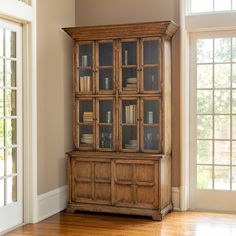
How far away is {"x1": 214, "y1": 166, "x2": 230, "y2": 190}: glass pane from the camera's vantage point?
6059mm

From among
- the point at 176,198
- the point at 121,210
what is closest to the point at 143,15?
the point at 176,198

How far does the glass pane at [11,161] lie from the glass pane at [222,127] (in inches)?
100

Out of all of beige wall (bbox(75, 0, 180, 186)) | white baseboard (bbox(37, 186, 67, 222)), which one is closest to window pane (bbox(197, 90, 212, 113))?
beige wall (bbox(75, 0, 180, 186))

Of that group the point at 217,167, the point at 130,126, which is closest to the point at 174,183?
Result: the point at 217,167

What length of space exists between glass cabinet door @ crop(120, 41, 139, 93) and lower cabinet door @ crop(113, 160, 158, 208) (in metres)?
0.92

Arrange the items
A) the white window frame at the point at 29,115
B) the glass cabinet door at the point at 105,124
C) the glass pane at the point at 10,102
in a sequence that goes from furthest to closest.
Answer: the glass cabinet door at the point at 105,124
the white window frame at the point at 29,115
the glass pane at the point at 10,102

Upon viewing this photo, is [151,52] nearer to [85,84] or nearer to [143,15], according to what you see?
[143,15]

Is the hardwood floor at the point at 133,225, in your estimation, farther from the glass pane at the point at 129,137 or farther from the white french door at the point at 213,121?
the glass pane at the point at 129,137

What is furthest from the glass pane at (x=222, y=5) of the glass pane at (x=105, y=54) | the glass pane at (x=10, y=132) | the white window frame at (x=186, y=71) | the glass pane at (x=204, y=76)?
the glass pane at (x=10, y=132)

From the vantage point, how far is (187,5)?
20.1 feet

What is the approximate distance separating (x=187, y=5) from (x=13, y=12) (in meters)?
2.29

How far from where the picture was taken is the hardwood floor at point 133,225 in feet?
16.6

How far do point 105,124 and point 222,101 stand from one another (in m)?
1.52

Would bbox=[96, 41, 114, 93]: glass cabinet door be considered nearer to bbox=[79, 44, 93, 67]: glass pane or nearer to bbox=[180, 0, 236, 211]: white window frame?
bbox=[79, 44, 93, 67]: glass pane
